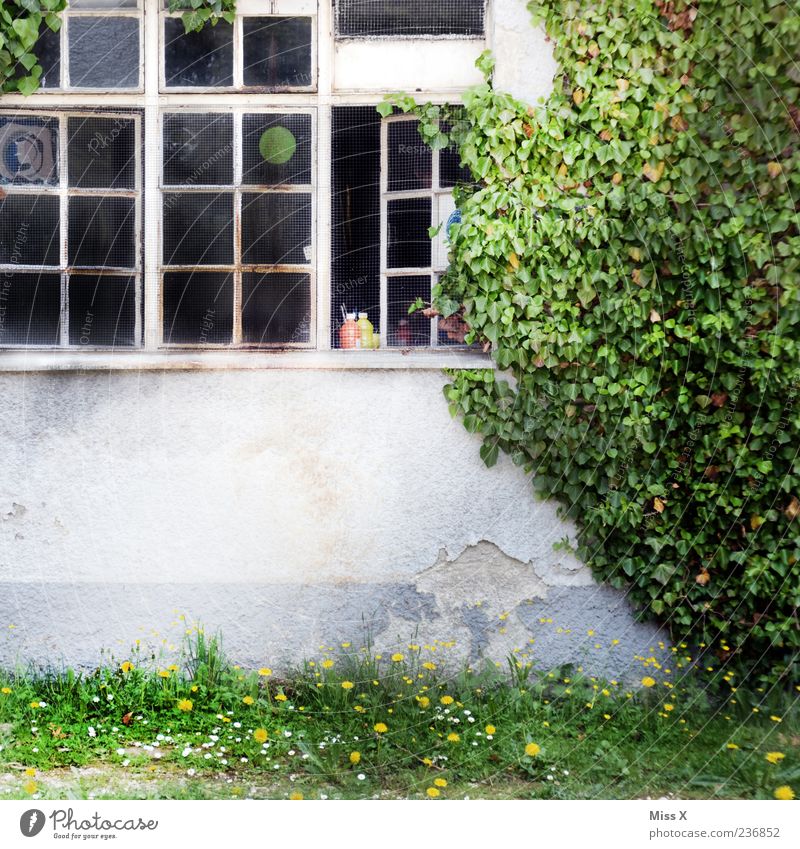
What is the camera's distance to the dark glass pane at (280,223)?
323 centimetres

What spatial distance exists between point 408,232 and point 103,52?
1408mm

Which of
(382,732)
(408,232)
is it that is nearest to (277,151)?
(408,232)

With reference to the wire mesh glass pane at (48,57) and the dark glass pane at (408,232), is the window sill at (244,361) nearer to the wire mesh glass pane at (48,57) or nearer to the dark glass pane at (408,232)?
the dark glass pane at (408,232)

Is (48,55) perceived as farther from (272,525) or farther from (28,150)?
(272,525)

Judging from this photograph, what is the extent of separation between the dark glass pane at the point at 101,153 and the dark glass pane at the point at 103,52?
156 millimetres

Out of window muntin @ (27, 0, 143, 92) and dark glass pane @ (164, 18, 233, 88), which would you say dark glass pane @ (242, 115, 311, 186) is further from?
window muntin @ (27, 0, 143, 92)

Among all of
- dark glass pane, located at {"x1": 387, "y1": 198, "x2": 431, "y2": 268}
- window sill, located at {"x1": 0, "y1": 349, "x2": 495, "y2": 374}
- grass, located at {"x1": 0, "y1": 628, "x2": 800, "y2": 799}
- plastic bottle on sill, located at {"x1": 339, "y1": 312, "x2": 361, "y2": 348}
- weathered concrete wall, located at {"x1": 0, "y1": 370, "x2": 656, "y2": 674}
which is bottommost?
grass, located at {"x1": 0, "y1": 628, "x2": 800, "y2": 799}

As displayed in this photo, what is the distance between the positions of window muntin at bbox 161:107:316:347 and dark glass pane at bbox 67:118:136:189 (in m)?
0.15

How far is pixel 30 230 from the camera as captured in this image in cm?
327

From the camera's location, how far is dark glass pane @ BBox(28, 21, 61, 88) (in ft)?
10.5

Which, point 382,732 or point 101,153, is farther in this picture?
point 101,153

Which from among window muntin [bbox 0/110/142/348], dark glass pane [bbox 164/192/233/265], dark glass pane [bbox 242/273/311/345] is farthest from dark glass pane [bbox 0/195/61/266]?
dark glass pane [bbox 242/273/311/345]

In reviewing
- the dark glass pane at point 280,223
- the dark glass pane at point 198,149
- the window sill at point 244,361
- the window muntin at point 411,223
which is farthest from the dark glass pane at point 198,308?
the window muntin at point 411,223

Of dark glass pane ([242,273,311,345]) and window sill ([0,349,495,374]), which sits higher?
dark glass pane ([242,273,311,345])
